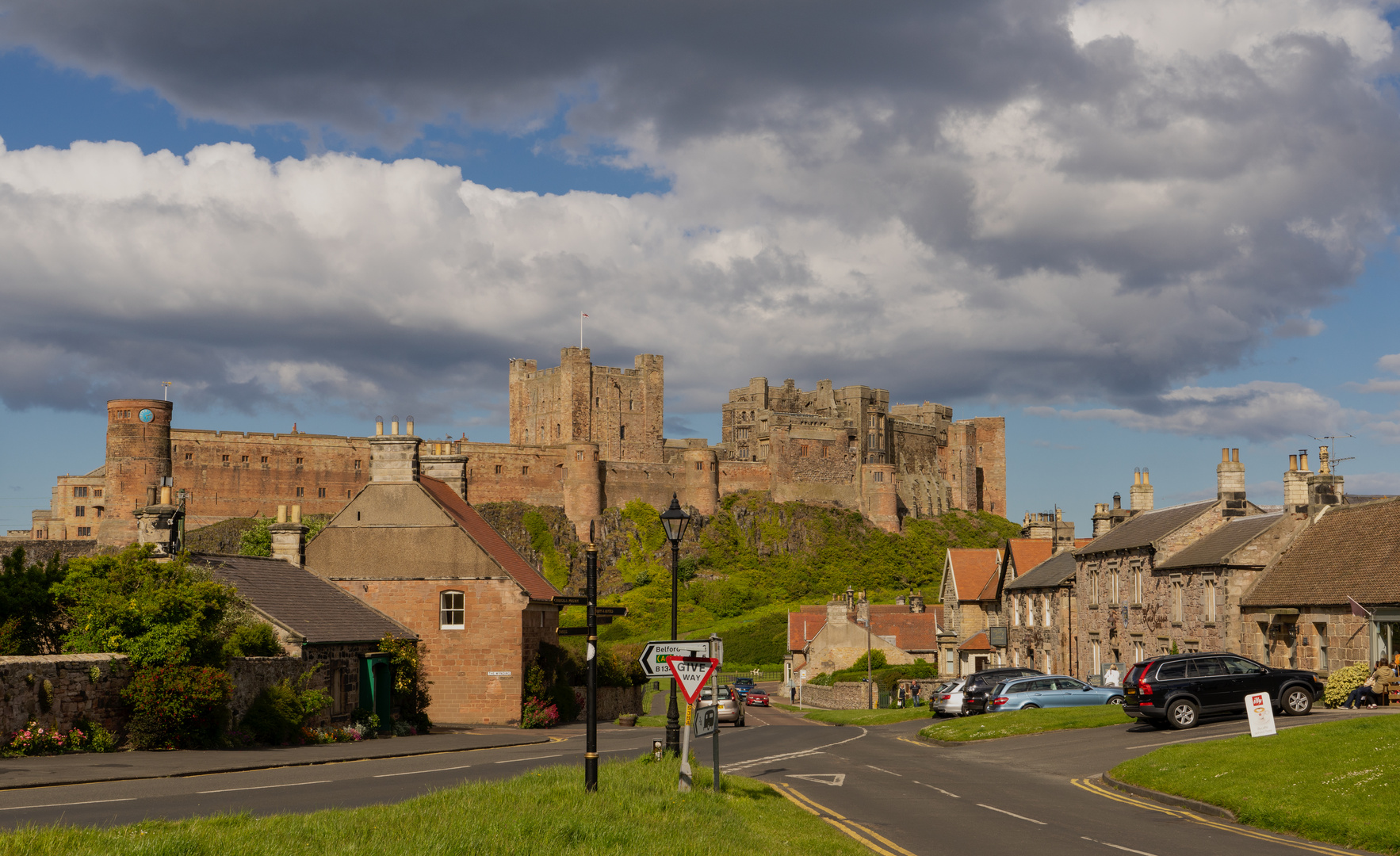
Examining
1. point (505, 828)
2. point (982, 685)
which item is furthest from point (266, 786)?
point (982, 685)

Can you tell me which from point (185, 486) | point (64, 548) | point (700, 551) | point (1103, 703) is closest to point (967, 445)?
point (700, 551)

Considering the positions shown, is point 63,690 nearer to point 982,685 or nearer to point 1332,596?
point 982,685

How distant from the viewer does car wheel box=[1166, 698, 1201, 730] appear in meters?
27.4

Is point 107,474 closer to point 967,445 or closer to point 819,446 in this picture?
point 819,446

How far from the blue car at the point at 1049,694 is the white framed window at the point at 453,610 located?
15309mm

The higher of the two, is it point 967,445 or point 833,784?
point 967,445

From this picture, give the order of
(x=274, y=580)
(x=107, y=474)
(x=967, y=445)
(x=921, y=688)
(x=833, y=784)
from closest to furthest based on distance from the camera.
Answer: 1. (x=833, y=784)
2. (x=274, y=580)
3. (x=921, y=688)
4. (x=107, y=474)
5. (x=967, y=445)

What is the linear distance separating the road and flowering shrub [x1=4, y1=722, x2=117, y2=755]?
10.2 ft

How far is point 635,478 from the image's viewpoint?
125250 millimetres

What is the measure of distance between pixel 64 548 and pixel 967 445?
105300 mm

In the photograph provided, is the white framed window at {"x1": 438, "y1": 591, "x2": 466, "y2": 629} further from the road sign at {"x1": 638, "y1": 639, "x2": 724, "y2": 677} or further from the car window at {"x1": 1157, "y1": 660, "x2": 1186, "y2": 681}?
the road sign at {"x1": 638, "y1": 639, "x2": 724, "y2": 677}

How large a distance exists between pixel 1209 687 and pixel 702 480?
100810mm

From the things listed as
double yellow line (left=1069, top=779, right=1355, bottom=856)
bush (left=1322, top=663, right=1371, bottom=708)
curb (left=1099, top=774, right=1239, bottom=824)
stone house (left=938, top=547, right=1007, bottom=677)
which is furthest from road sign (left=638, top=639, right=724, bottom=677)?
stone house (left=938, top=547, right=1007, bottom=677)

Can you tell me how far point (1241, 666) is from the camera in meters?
28.0
